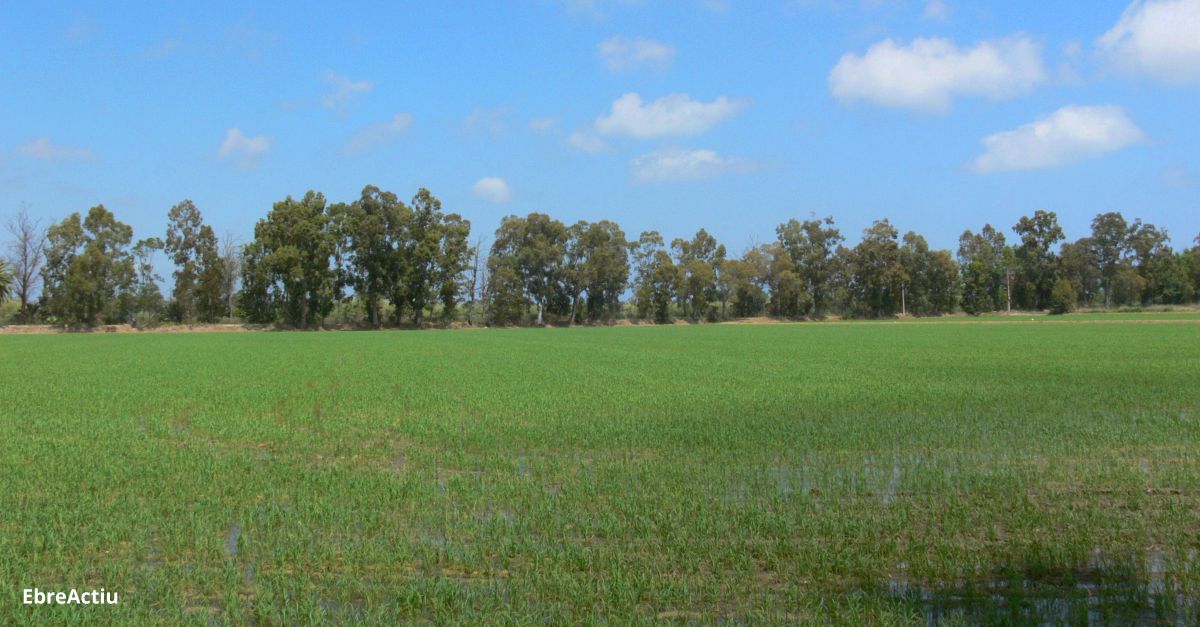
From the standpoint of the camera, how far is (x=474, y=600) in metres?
5.21

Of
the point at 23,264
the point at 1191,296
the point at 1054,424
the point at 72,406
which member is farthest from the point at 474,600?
the point at 1191,296

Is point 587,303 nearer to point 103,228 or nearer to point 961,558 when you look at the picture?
point 103,228

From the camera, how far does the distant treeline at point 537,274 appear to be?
73.6 meters

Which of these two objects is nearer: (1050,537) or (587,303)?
(1050,537)

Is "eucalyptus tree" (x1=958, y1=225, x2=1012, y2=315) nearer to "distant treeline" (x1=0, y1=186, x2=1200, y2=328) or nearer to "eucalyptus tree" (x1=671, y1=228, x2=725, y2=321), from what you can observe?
"distant treeline" (x1=0, y1=186, x2=1200, y2=328)

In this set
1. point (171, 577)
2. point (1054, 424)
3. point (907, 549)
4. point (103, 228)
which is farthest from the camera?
point (103, 228)

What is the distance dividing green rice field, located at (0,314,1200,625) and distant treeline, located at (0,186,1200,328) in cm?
6202

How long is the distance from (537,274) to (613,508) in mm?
81416

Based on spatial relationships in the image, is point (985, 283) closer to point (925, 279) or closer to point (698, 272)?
point (925, 279)

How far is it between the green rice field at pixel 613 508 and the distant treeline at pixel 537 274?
6202 centimetres

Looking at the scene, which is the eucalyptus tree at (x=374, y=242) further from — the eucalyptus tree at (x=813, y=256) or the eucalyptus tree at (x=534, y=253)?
the eucalyptus tree at (x=813, y=256)

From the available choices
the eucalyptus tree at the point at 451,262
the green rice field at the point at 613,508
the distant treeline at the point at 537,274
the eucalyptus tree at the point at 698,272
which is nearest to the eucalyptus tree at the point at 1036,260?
the distant treeline at the point at 537,274

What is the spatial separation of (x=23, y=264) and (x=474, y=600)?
8612cm

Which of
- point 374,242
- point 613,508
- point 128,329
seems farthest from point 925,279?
point 613,508
